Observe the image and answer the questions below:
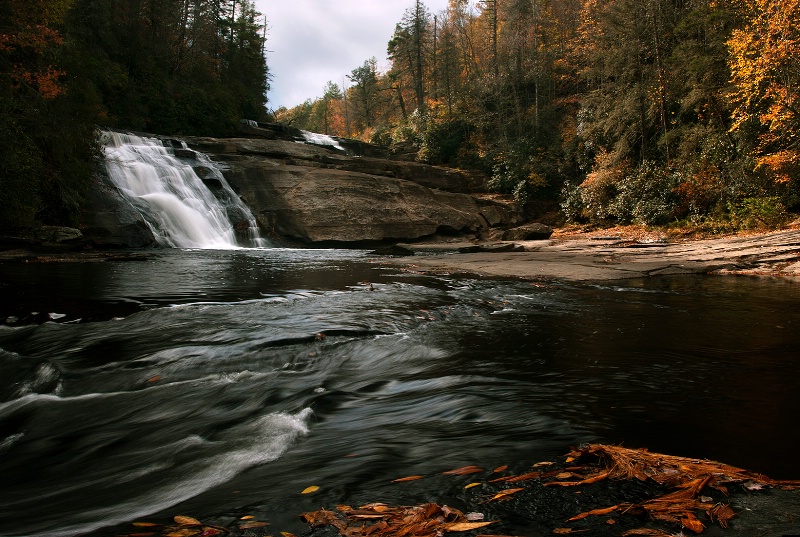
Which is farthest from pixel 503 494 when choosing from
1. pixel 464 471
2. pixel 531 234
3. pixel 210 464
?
pixel 531 234

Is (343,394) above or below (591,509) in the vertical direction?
below

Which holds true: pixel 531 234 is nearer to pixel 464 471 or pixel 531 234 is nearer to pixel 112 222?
pixel 112 222

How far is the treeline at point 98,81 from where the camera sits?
12.2m

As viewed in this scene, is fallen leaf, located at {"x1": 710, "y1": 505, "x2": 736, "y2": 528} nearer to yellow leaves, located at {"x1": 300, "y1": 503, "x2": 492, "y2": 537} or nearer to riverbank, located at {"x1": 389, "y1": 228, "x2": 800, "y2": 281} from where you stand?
yellow leaves, located at {"x1": 300, "y1": 503, "x2": 492, "y2": 537}

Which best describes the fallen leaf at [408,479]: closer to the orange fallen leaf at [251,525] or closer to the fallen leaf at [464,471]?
the fallen leaf at [464,471]

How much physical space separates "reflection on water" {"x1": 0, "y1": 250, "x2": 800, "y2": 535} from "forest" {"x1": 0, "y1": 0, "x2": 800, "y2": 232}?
9391mm

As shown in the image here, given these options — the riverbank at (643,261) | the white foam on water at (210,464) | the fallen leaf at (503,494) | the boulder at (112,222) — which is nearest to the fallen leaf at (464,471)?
the fallen leaf at (503,494)

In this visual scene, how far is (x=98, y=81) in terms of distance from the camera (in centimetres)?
2273

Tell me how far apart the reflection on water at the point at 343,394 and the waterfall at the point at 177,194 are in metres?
10.7

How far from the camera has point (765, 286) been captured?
31.0 feet

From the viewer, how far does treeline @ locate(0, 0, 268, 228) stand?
1216cm

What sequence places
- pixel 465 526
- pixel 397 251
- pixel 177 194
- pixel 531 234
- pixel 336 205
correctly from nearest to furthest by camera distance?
1. pixel 465 526
2. pixel 177 194
3. pixel 397 251
4. pixel 531 234
5. pixel 336 205

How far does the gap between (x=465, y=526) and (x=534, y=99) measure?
35423 mm

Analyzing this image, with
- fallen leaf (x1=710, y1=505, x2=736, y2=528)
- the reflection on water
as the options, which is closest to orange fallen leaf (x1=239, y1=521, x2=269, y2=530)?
the reflection on water
